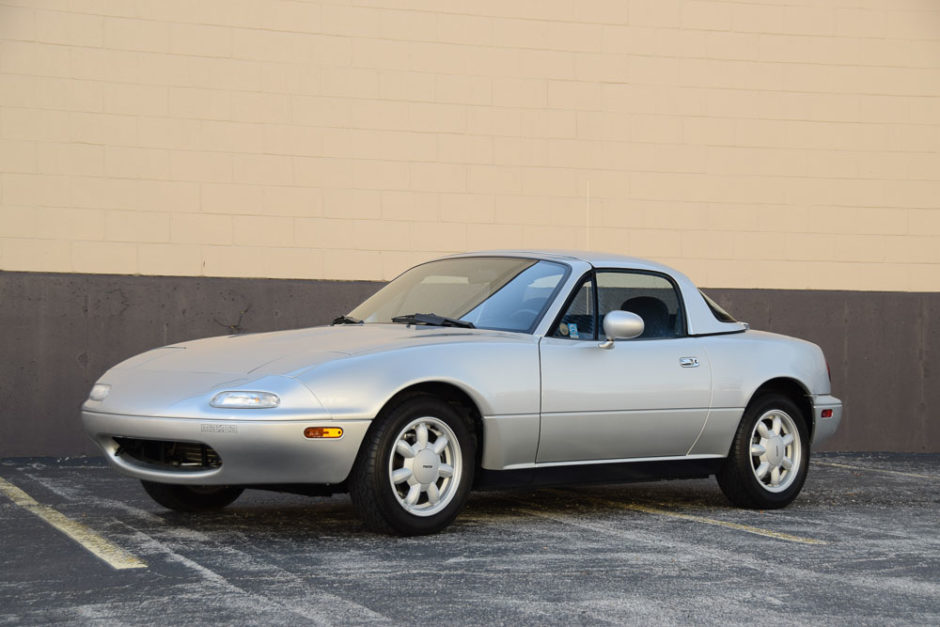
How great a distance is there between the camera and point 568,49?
1186 cm

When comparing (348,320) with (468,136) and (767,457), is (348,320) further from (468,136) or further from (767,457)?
(468,136)

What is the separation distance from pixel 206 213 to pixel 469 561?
6106 millimetres

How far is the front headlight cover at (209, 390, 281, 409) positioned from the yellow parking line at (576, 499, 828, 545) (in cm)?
255

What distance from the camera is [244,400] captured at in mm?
5754

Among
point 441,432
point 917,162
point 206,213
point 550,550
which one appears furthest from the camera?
point 917,162

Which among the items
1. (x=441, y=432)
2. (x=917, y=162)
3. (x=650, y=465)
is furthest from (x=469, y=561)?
(x=917, y=162)

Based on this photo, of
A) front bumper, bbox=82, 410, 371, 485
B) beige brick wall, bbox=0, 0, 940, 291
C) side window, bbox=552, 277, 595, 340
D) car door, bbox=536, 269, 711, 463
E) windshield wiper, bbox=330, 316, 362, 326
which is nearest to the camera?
front bumper, bbox=82, 410, 371, 485

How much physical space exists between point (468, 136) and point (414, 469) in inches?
233

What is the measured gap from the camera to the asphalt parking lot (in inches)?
178

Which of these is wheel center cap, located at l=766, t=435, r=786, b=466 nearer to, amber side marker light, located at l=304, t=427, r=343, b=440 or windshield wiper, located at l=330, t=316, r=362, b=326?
windshield wiper, located at l=330, t=316, r=362, b=326

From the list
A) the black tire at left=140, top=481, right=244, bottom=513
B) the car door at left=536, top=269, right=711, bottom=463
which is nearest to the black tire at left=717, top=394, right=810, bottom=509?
the car door at left=536, top=269, right=711, bottom=463

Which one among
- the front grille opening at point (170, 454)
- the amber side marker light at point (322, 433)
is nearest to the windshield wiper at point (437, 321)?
the amber side marker light at point (322, 433)

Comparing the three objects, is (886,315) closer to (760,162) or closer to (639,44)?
(760,162)

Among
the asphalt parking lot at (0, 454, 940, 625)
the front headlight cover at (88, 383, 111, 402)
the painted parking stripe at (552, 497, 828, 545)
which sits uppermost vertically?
the front headlight cover at (88, 383, 111, 402)
